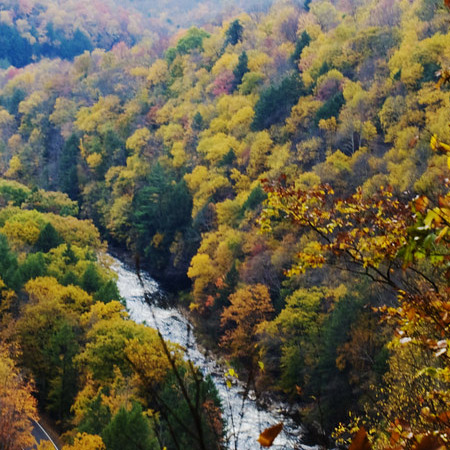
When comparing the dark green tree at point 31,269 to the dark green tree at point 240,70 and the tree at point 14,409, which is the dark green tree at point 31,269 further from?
the dark green tree at point 240,70

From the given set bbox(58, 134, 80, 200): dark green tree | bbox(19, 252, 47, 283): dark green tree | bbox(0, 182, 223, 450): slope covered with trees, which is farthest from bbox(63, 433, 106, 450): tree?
bbox(58, 134, 80, 200): dark green tree

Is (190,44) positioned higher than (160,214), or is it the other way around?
(190,44)

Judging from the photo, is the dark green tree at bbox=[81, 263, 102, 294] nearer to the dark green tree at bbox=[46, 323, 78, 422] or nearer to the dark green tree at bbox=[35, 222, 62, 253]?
the dark green tree at bbox=[46, 323, 78, 422]

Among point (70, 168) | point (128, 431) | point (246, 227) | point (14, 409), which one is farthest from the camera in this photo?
point (70, 168)

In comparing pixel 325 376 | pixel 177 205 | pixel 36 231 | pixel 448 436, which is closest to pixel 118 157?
pixel 177 205

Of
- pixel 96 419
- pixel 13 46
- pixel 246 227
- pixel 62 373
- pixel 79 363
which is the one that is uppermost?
pixel 96 419

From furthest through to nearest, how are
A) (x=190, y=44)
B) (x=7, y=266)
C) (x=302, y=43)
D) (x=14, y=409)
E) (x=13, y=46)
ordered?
(x=13, y=46) → (x=190, y=44) → (x=302, y=43) → (x=7, y=266) → (x=14, y=409)

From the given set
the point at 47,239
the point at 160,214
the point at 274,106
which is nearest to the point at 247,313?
the point at 47,239

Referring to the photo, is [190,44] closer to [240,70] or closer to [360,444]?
[240,70]
